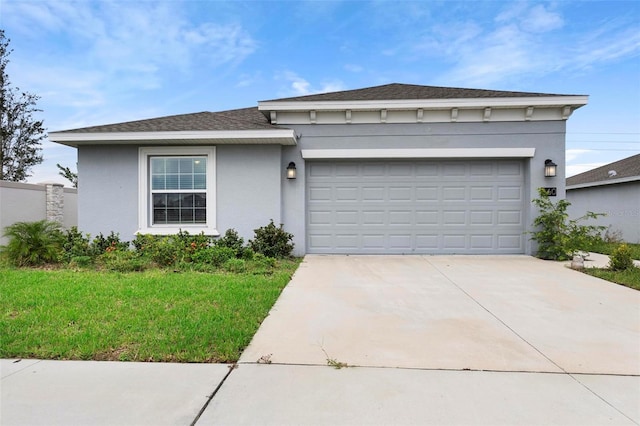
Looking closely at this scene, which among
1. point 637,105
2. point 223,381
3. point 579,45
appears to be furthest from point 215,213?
point 637,105

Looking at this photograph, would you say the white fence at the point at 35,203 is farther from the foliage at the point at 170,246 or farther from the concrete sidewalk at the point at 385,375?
the concrete sidewalk at the point at 385,375

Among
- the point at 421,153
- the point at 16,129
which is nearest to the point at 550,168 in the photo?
the point at 421,153

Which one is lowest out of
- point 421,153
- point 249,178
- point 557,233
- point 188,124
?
point 557,233

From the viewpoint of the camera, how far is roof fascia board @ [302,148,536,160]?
8.23 metres

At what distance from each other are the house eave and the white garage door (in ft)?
4.60

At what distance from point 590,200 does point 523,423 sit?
1672 centimetres

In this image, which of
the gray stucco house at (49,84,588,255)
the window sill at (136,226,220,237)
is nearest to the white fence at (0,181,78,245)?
the gray stucco house at (49,84,588,255)

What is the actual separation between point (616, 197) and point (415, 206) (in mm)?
10332

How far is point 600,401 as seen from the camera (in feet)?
7.60

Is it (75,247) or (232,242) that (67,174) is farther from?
(232,242)

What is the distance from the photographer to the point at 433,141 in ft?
27.5

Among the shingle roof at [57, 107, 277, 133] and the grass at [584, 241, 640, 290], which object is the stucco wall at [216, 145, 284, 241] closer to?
the shingle roof at [57, 107, 277, 133]

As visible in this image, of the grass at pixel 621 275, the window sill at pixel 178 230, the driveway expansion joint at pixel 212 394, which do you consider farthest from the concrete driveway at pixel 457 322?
the window sill at pixel 178 230

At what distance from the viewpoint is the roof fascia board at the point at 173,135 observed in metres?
7.60
